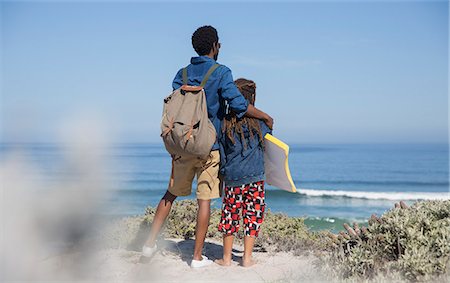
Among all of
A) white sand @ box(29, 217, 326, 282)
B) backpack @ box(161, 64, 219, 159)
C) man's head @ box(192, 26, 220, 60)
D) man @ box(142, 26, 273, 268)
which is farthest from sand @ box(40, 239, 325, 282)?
man's head @ box(192, 26, 220, 60)

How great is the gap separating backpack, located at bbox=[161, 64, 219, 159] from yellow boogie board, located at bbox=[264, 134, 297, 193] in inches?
27.1

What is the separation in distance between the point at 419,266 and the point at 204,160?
208 centimetres

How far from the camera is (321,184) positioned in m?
35.9

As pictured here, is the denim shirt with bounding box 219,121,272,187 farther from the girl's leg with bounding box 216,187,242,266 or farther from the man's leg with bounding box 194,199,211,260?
the man's leg with bounding box 194,199,211,260

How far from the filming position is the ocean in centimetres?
163

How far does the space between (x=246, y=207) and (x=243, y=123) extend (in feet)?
2.82

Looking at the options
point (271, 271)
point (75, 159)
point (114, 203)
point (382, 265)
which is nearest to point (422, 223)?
point (382, 265)

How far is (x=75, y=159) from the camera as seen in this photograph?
5.16ft

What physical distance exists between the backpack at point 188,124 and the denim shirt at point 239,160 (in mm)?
300

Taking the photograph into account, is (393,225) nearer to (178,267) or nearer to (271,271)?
(271,271)

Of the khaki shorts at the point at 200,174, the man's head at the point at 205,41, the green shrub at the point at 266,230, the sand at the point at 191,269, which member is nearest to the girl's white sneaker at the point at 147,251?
the sand at the point at 191,269

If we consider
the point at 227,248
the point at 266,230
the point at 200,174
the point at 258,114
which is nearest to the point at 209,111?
the point at 258,114

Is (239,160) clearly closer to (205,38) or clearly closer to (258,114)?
(258,114)

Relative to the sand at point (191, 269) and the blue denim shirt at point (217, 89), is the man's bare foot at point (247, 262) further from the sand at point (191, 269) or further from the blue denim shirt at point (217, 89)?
the blue denim shirt at point (217, 89)
